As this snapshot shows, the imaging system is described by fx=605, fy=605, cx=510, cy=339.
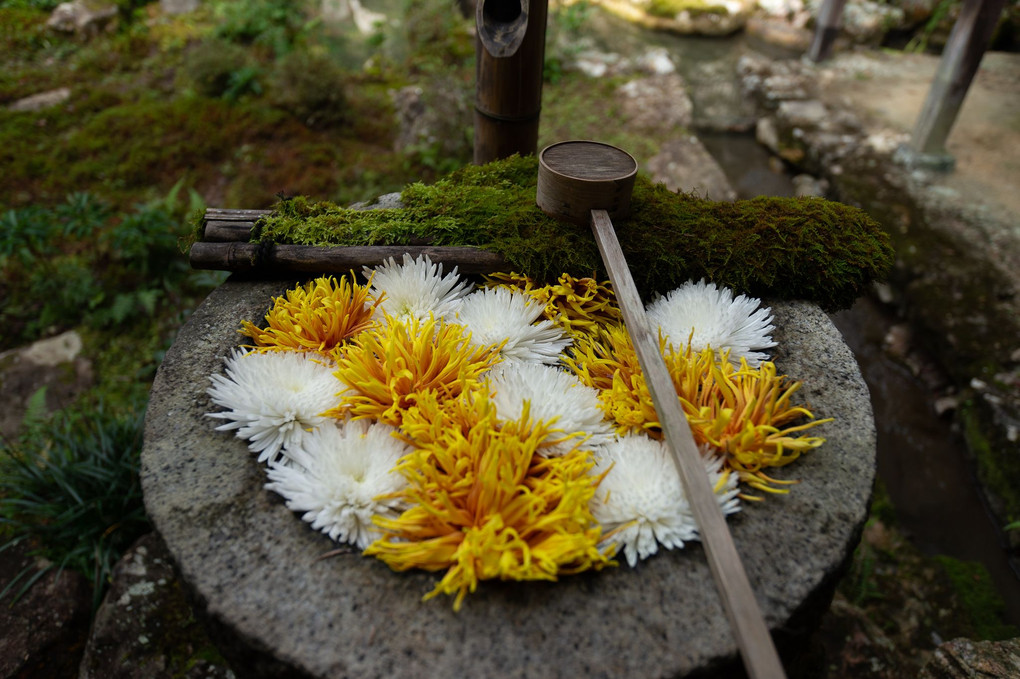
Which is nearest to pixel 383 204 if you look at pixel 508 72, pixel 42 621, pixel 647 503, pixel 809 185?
pixel 508 72

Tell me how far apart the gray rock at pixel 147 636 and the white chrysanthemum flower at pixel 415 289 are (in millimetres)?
1231

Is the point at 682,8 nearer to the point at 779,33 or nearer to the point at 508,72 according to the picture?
the point at 779,33

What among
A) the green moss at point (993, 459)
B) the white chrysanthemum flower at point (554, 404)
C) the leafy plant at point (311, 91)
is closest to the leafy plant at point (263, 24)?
the leafy plant at point (311, 91)

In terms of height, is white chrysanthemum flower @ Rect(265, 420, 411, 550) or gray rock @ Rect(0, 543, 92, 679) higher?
white chrysanthemum flower @ Rect(265, 420, 411, 550)

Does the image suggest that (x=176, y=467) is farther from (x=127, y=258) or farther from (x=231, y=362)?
(x=127, y=258)

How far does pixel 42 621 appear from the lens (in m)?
2.41

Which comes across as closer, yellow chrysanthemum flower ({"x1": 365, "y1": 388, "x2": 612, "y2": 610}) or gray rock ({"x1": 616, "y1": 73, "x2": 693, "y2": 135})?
yellow chrysanthemum flower ({"x1": 365, "y1": 388, "x2": 612, "y2": 610})

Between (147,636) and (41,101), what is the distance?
5473 millimetres

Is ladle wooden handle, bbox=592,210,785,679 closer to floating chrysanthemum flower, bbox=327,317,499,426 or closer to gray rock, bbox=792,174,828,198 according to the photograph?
floating chrysanthemum flower, bbox=327,317,499,426

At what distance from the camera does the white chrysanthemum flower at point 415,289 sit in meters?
1.99

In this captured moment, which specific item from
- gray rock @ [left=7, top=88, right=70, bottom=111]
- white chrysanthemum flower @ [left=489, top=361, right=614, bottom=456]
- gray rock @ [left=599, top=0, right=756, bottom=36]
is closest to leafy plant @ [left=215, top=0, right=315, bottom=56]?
gray rock @ [left=7, top=88, right=70, bottom=111]

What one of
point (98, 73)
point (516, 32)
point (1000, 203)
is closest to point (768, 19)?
point (1000, 203)

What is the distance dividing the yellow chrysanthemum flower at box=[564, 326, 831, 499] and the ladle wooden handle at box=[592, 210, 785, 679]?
0.25ft

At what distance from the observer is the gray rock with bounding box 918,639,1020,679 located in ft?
6.58
